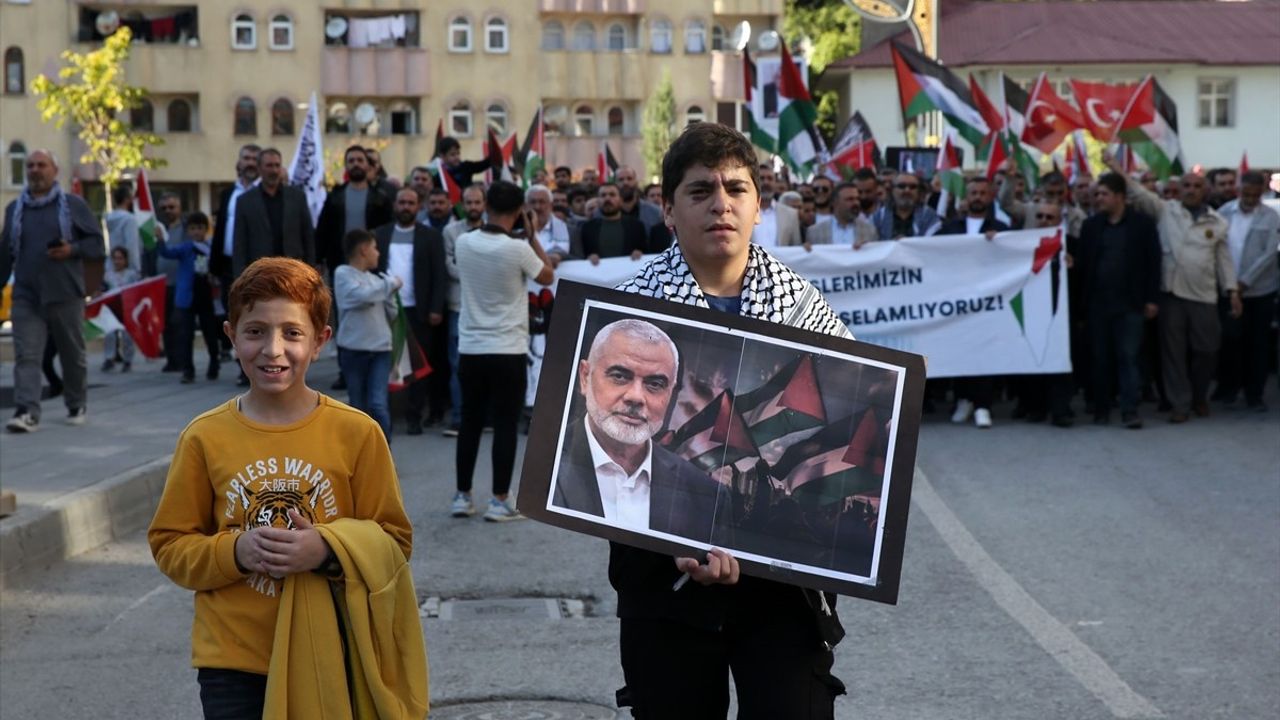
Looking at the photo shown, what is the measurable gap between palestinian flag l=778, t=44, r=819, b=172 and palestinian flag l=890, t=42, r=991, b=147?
1.18 metres

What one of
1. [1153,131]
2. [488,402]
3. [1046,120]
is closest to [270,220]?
[488,402]

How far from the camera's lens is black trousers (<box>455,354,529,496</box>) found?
1034 centimetres

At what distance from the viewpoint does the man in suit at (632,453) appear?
12.0ft

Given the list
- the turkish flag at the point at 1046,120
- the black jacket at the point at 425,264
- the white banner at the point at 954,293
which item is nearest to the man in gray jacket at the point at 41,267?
the black jacket at the point at 425,264

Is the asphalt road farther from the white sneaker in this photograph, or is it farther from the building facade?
the building facade

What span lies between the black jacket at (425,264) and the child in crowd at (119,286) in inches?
264

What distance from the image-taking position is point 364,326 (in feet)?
37.4

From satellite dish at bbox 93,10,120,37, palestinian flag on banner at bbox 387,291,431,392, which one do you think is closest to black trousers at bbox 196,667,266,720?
palestinian flag on banner at bbox 387,291,431,392

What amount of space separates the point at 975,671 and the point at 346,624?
3.32 meters

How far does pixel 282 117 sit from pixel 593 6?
481 inches

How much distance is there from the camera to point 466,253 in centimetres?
1069

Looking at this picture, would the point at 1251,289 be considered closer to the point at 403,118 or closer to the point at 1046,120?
the point at 1046,120

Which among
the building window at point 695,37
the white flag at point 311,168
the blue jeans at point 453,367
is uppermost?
the building window at point 695,37

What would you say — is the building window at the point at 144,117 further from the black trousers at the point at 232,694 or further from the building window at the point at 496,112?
the black trousers at the point at 232,694
